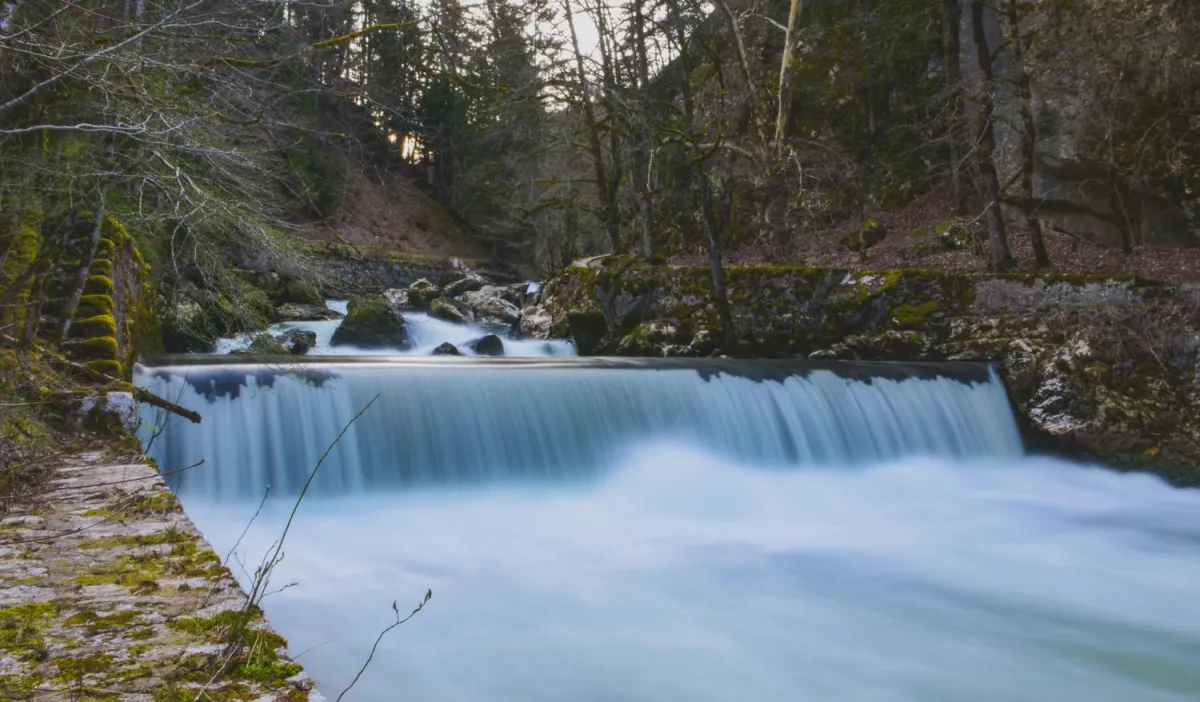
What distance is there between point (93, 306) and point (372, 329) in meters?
8.03

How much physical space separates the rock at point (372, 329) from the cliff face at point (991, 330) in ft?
11.1

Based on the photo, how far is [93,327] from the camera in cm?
624

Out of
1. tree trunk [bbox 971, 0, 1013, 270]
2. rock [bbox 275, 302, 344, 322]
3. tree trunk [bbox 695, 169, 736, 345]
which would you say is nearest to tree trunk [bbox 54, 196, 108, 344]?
tree trunk [bbox 695, 169, 736, 345]

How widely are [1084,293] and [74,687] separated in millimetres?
10515

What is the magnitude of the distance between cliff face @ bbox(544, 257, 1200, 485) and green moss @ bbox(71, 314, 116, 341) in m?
7.50

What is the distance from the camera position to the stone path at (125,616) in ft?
5.78

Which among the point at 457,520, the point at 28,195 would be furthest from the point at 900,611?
the point at 28,195

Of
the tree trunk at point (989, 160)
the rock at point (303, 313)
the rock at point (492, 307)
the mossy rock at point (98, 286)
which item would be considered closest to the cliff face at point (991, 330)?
the tree trunk at point (989, 160)

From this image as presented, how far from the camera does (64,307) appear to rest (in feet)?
19.9

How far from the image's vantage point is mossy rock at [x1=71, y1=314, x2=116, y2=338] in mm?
6156

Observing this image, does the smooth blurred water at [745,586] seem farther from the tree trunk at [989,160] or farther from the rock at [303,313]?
the rock at [303,313]

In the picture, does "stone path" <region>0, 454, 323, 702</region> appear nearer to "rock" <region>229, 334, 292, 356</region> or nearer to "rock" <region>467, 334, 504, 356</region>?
"rock" <region>229, 334, 292, 356</region>

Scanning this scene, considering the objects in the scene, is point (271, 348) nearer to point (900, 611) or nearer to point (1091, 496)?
point (900, 611)

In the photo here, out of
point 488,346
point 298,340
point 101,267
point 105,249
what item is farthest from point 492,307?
point 101,267
